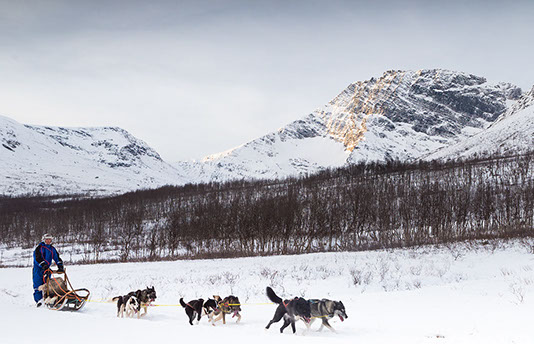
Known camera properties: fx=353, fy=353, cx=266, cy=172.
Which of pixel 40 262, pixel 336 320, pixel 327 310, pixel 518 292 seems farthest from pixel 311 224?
pixel 327 310

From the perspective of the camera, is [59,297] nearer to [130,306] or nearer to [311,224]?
[130,306]

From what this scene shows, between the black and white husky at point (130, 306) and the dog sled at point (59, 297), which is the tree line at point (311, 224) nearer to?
the dog sled at point (59, 297)

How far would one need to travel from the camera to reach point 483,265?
23.5 m

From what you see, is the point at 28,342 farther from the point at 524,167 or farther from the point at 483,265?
the point at 524,167

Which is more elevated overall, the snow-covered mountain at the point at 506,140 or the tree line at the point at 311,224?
the snow-covered mountain at the point at 506,140

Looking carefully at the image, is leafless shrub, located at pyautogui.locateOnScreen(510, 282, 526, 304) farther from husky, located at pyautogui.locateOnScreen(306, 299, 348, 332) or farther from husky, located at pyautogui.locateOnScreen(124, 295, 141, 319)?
husky, located at pyautogui.locateOnScreen(124, 295, 141, 319)

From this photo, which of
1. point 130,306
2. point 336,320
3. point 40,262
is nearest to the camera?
point 336,320

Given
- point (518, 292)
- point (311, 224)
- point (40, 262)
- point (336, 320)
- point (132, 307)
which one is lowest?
point (336, 320)

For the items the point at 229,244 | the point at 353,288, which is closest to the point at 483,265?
the point at 353,288

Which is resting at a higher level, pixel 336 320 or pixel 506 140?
pixel 506 140

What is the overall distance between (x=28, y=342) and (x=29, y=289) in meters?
Answer: 15.0

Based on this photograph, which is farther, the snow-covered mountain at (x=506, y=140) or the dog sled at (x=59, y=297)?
the snow-covered mountain at (x=506, y=140)

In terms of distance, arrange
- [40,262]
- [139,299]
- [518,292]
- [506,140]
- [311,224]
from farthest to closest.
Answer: [506,140]
[311,224]
[40,262]
[518,292]
[139,299]

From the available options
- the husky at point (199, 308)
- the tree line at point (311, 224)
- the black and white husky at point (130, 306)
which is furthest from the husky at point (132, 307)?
the tree line at point (311, 224)
